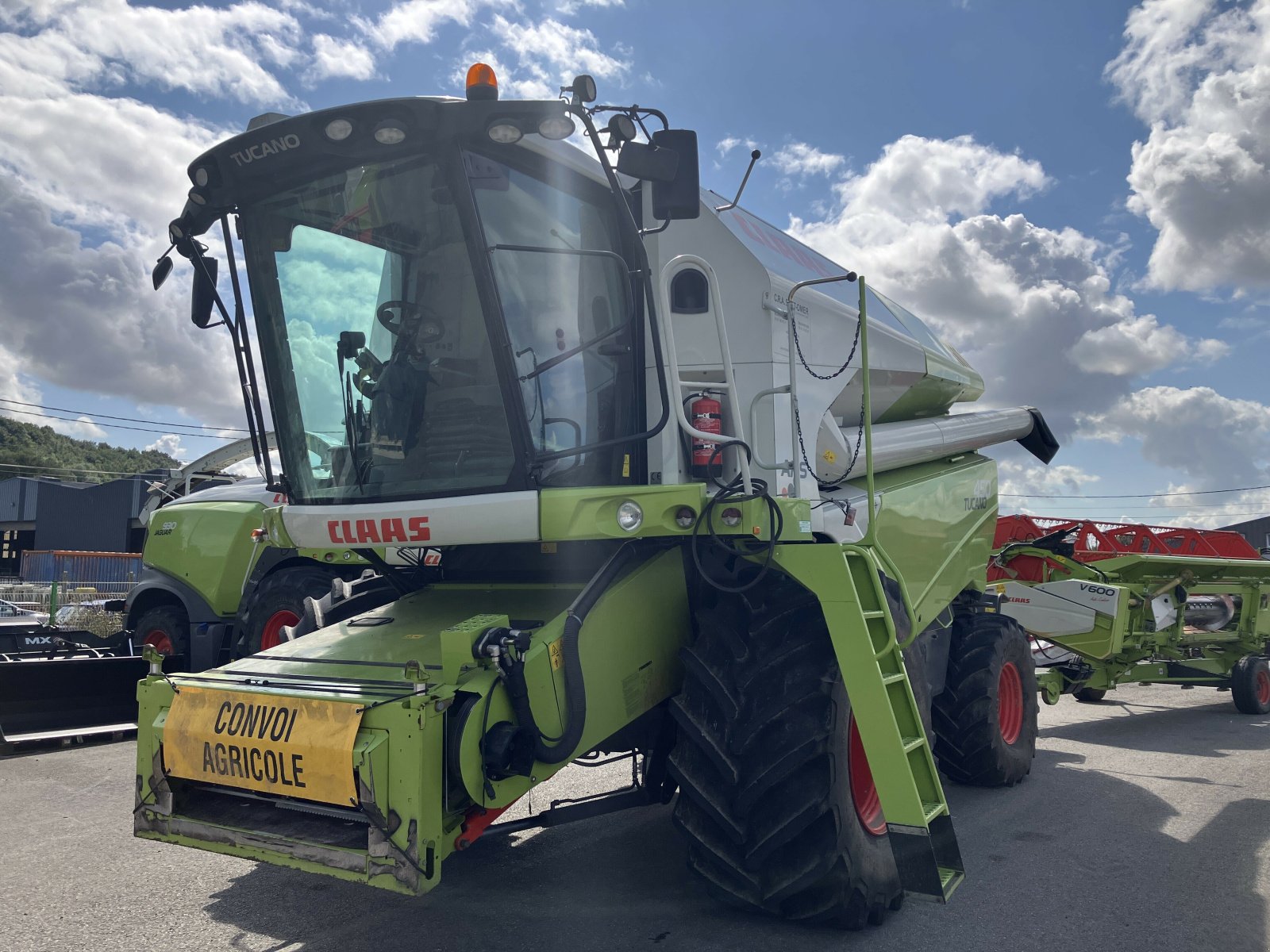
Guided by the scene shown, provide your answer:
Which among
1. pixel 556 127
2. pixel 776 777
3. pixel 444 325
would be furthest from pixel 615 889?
pixel 556 127

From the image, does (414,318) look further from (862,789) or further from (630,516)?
(862,789)

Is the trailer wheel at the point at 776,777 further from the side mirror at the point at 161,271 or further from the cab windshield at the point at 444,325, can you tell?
the side mirror at the point at 161,271

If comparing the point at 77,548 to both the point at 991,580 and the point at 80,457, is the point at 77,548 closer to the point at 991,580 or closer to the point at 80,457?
the point at 991,580

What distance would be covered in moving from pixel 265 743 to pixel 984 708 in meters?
4.73

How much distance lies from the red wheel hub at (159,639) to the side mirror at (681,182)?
827 centimetres

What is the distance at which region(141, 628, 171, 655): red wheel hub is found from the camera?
32.6 feet

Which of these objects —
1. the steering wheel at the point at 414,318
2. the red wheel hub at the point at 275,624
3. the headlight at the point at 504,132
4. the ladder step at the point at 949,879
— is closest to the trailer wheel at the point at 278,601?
the red wheel hub at the point at 275,624

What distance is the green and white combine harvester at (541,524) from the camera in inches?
137

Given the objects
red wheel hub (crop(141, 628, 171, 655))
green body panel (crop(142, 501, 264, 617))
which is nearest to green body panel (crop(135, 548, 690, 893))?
green body panel (crop(142, 501, 264, 617))

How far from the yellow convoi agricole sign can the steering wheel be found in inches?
63.5

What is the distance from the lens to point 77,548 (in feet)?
133

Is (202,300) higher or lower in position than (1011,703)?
higher

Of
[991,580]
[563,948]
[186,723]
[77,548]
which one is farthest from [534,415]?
[77,548]

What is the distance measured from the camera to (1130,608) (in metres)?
9.88
